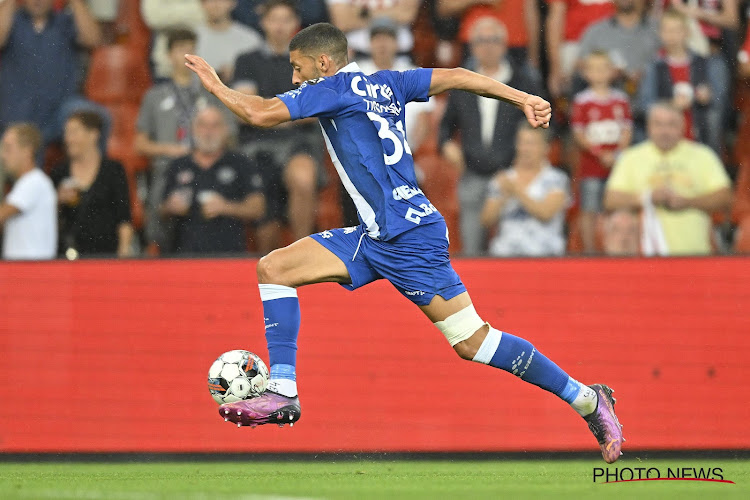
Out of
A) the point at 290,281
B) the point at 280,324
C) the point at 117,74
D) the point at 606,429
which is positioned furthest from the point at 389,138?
the point at 117,74

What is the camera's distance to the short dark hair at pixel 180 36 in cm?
995

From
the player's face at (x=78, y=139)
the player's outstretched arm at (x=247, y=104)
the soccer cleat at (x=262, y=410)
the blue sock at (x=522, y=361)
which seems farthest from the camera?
the player's face at (x=78, y=139)

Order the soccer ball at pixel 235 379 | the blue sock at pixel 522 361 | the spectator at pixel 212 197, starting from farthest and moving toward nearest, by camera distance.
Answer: the spectator at pixel 212 197, the blue sock at pixel 522 361, the soccer ball at pixel 235 379

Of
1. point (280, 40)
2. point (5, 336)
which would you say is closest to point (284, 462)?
point (5, 336)

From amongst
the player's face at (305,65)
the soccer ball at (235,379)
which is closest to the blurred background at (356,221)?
the soccer ball at (235,379)

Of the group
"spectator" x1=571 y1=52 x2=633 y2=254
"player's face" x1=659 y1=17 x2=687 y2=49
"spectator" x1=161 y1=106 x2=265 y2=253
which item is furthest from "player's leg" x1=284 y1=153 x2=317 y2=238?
"player's face" x1=659 y1=17 x2=687 y2=49

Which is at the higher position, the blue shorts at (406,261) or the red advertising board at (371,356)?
the blue shorts at (406,261)

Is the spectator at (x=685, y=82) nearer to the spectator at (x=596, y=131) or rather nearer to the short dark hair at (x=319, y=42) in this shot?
the spectator at (x=596, y=131)

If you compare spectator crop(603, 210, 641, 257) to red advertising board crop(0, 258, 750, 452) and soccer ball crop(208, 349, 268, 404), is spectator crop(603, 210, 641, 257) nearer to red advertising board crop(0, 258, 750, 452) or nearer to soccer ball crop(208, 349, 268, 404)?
red advertising board crop(0, 258, 750, 452)

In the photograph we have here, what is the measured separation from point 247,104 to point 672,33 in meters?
5.32

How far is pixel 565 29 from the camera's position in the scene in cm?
1021

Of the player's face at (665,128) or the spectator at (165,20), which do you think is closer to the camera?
the player's face at (665,128)

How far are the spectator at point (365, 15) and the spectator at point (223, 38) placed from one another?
2.47 ft

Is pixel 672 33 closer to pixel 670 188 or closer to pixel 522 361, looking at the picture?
pixel 670 188
